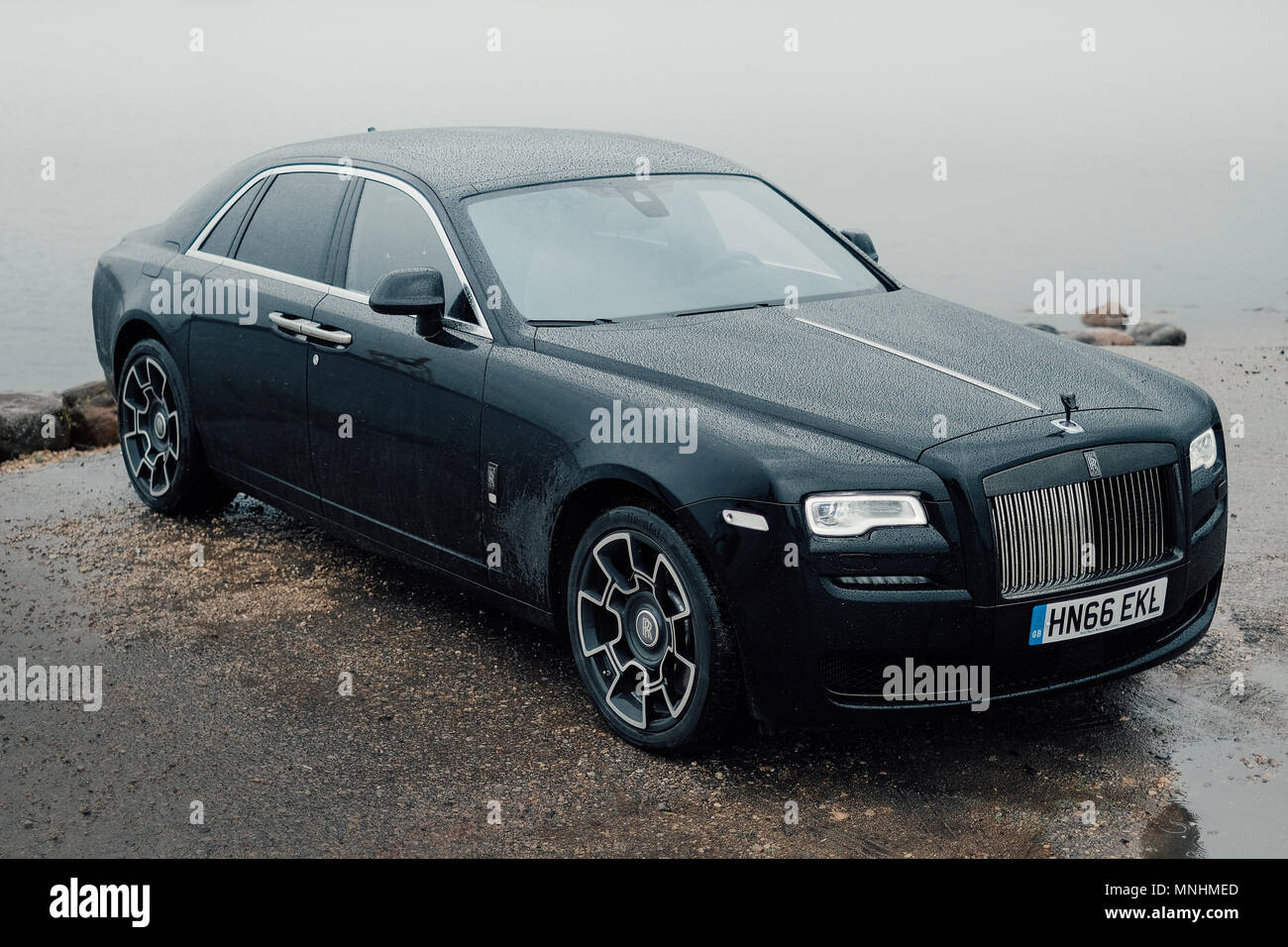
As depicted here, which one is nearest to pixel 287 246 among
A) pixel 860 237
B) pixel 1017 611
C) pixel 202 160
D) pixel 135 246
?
pixel 135 246

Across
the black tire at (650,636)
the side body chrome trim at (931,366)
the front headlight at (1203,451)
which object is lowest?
the black tire at (650,636)

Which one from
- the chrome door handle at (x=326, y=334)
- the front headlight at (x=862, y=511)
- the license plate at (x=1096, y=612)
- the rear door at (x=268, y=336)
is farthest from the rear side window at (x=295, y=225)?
the license plate at (x=1096, y=612)

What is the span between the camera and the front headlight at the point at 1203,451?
4414 mm

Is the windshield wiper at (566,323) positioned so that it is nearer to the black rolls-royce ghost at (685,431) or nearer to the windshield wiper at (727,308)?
the black rolls-royce ghost at (685,431)

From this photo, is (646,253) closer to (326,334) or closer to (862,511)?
(326,334)

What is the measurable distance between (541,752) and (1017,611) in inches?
60.4

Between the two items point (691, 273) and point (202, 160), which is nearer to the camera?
point (691, 273)

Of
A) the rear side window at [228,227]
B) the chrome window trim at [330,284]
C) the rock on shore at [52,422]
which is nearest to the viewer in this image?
the chrome window trim at [330,284]

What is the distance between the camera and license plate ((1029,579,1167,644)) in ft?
13.0

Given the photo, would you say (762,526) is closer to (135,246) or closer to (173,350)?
(173,350)

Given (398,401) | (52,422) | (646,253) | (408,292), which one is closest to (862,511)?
(646,253)

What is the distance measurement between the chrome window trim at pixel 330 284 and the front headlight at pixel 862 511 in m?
1.50

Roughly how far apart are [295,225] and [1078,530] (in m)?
3.51

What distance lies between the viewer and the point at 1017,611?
3.92 meters
